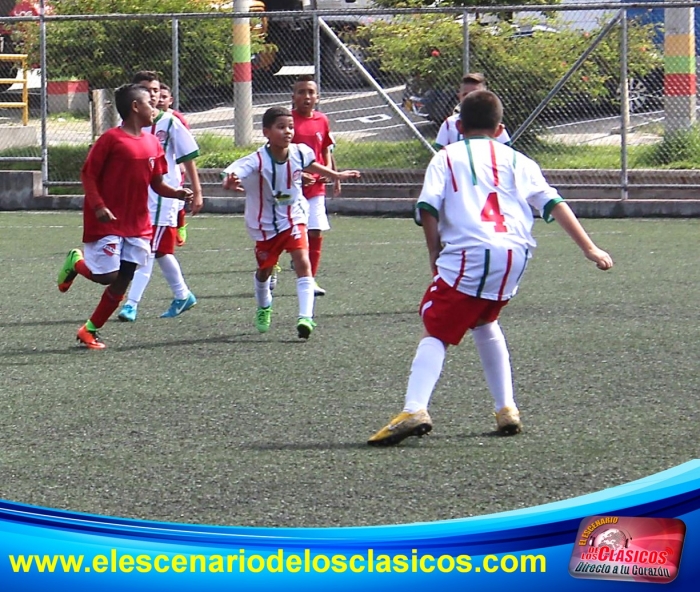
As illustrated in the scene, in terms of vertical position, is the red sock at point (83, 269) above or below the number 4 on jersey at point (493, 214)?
below

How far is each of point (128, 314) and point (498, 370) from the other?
416 cm

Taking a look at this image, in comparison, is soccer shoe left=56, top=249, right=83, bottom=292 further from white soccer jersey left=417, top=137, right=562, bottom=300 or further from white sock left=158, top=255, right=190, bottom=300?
white soccer jersey left=417, top=137, right=562, bottom=300

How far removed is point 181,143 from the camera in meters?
10.8

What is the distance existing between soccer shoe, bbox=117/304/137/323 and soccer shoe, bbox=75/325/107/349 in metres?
0.91

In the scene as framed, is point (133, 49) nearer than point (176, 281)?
No

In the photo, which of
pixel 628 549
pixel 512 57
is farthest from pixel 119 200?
pixel 512 57

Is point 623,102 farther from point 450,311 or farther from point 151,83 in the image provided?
point 450,311

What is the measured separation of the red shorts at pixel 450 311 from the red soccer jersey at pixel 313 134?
17.1 feet

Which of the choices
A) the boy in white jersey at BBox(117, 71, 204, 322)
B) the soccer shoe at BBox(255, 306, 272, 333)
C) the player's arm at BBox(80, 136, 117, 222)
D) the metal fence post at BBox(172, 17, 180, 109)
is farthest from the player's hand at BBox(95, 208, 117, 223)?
the metal fence post at BBox(172, 17, 180, 109)

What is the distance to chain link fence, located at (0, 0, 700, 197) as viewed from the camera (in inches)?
697

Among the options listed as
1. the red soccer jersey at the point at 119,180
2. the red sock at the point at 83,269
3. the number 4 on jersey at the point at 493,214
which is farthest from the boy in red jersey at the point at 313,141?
the number 4 on jersey at the point at 493,214

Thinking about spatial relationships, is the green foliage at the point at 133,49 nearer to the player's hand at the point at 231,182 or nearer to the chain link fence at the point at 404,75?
the chain link fence at the point at 404,75

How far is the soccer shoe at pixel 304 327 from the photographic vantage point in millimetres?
8883

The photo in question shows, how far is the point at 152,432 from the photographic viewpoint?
6.46 meters
